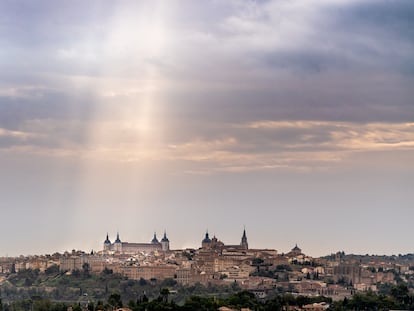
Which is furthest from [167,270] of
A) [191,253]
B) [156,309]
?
[156,309]

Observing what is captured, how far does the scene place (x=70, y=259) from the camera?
508 ft

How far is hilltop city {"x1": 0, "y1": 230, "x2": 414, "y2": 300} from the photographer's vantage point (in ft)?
444

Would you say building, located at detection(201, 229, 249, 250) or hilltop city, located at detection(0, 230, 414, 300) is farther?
building, located at detection(201, 229, 249, 250)

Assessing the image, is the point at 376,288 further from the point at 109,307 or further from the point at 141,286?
the point at 109,307

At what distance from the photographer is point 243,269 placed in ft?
484

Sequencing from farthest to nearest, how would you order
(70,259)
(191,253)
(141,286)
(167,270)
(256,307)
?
1. (191,253)
2. (70,259)
3. (167,270)
4. (141,286)
5. (256,307)

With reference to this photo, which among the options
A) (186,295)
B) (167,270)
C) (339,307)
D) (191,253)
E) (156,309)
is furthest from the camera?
(191,253)

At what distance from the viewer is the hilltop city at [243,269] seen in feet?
444

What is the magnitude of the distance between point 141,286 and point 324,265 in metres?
39.5

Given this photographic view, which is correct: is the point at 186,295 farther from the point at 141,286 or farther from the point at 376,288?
the point at 376,288

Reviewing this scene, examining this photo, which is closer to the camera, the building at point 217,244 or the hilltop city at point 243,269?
the hilltop city at point 243,269

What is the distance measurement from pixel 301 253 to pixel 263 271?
85.9 ft

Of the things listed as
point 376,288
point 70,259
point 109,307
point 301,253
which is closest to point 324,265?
point 301,253

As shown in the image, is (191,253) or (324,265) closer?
(324,265)
